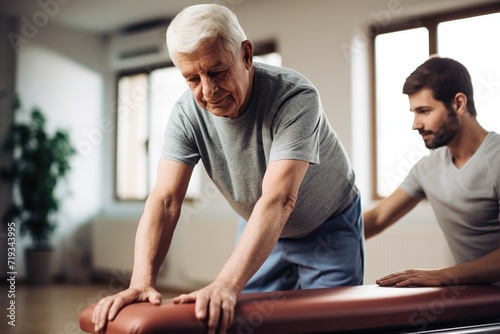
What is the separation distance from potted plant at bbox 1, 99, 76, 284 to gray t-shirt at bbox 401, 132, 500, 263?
507 cm

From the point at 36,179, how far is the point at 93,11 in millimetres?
1813

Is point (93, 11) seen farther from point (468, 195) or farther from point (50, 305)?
point (468, 195)

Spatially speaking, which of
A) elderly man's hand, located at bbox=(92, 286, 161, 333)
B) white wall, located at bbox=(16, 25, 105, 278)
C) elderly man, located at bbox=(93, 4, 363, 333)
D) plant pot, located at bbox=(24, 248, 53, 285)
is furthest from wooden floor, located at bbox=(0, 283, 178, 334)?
elderly man's hand, located at bbox=(92, 286, 161, 333)

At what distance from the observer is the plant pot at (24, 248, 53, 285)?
6461mm

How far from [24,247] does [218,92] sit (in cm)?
592

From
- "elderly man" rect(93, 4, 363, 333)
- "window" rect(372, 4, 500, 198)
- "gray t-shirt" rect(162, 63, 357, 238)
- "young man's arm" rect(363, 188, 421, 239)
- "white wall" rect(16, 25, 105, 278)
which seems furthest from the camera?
"white wall" rect(16, 25, 105, 278)

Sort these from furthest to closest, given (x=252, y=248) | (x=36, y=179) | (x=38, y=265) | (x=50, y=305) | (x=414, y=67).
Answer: (x=38, y=265) → (x=36, y=179) → (x=50, y=305) → (x=414, y=67) → (x=252, y=248)

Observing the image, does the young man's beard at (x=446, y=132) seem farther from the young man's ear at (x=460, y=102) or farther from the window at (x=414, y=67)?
the window at (x=414, y=67)

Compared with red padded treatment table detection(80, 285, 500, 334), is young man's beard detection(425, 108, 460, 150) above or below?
above

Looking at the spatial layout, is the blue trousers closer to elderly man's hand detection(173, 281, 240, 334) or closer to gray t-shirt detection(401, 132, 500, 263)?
gray t-shirt detection(401, 132, 500, 263)

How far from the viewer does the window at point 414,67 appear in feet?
13.3

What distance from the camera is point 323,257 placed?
1765mm

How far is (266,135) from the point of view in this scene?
1510mm

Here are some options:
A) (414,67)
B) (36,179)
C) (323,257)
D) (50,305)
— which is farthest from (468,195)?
(36,179)
